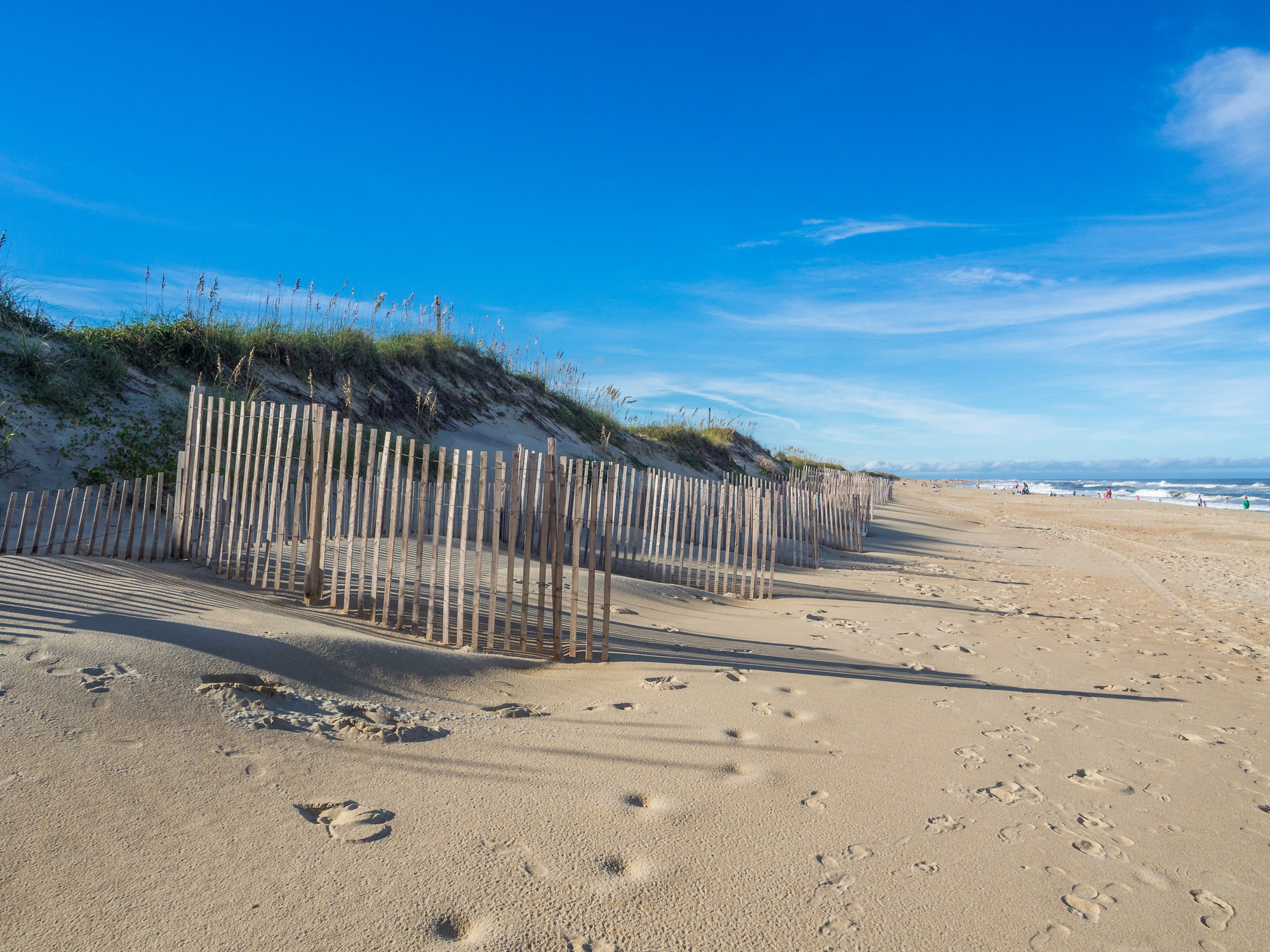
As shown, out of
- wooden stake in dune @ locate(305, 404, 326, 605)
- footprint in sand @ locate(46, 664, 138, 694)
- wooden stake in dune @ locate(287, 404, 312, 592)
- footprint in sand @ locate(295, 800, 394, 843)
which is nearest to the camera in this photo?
footprint in sand @ locate(295, 800, 394, 843)

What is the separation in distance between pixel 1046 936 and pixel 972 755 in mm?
1521

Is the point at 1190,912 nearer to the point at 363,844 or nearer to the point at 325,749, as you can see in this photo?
the point at 363,844

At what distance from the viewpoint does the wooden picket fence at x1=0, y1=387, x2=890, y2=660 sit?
5.20m

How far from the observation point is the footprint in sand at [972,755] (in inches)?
140

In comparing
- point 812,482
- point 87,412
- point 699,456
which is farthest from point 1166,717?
point 699,456

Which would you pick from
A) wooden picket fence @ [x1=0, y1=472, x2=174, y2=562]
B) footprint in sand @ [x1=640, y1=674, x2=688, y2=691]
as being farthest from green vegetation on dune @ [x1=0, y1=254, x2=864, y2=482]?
footprint in sand @ [x1=640, y1=674, x2=688, y2=691]

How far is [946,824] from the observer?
2.91 m

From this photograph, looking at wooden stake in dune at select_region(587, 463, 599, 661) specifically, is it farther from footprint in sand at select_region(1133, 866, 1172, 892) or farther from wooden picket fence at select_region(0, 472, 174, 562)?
wooden picket fence at select_region(0, 472, 174, 562)

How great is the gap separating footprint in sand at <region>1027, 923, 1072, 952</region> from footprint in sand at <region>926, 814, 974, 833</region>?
556mm

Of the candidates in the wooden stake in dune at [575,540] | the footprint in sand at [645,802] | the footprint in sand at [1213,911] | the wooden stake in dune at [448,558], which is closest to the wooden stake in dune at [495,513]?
the wooden stake in dune at [448,558]

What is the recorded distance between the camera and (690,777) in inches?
125

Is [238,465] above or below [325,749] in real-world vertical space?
above

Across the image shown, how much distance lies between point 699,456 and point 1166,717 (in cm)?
2176

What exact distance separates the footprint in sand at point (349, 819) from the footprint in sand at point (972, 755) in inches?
113
